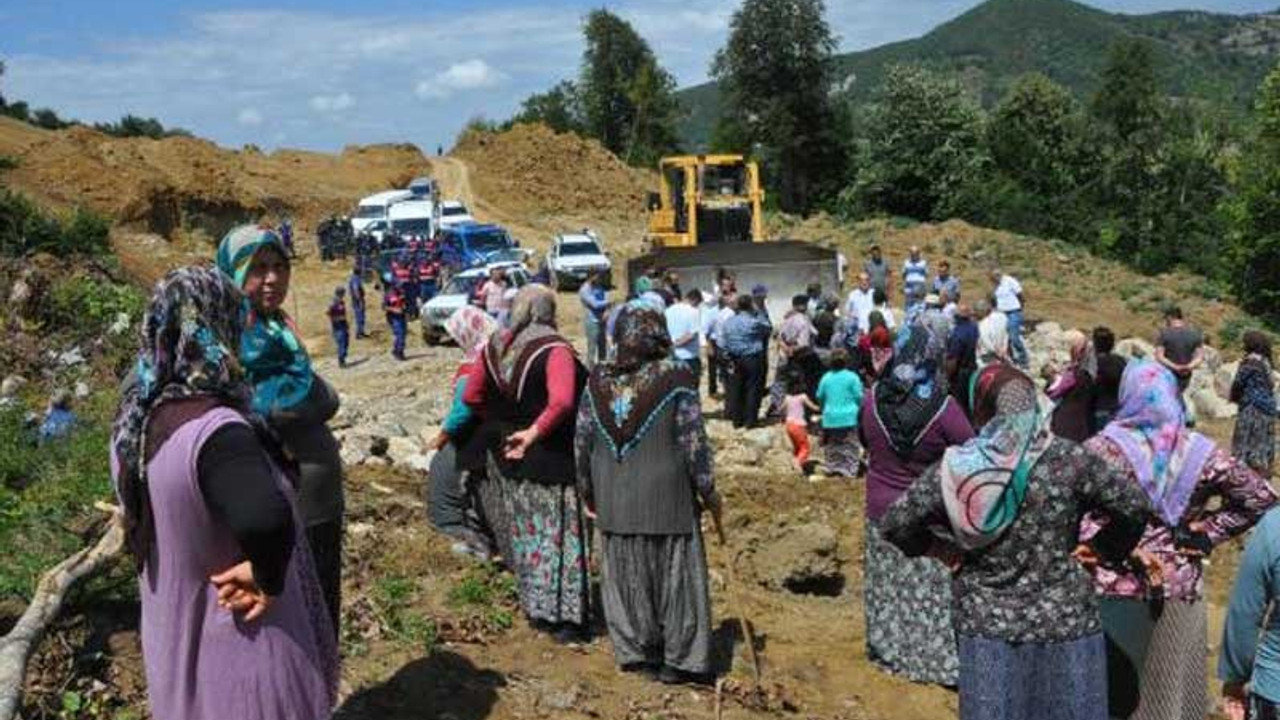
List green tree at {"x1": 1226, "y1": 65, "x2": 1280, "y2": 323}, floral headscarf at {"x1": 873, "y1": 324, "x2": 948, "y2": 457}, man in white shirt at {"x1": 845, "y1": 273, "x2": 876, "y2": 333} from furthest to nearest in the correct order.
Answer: green tree at {"x1": 1226, "y1": 65, "x2": 1280, "y2": 323} → man in white shirt at {"x1": 845, "y1": 273, "x2": 876, "y2": 333} → floral headscarf at {"x1": 873, "y1": 324, "x2": 948, "y2": 457}

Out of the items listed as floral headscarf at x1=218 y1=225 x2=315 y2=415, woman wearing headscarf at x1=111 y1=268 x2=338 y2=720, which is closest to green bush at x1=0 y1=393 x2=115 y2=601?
floral headscarf at x1=218 y1=225 x2=315 y2=415

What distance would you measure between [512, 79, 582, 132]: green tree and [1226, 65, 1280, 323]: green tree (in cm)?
3679

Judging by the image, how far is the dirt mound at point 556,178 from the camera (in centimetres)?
4456

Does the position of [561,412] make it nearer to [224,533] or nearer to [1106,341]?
[224,533]

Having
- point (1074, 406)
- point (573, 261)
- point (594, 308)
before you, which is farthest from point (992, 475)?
point (573, 261)

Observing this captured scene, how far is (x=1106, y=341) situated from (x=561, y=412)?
171 inches

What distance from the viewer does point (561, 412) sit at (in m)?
5.10

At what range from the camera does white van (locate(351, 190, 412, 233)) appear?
118ft

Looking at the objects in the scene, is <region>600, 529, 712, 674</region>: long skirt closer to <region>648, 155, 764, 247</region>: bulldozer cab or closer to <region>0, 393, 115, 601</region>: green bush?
<region>0, 393, 115, 601</region>: green bush

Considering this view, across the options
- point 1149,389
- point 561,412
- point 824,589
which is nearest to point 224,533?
point 561,412

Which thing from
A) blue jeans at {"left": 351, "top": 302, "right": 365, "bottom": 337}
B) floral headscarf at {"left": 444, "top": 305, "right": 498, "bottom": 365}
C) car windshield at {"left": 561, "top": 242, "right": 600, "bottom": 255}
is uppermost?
floral headscarf at {"left": 444, "top": 305, "right": 498, "bottom": 365}

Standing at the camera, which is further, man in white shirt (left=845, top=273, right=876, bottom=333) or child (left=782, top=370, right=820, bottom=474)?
man in white shirt (left=845, top=273, right=876, bottom=333)

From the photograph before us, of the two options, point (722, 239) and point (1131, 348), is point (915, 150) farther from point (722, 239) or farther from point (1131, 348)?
point (1131, 348)

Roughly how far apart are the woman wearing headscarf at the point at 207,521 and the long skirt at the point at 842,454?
7386 mm
